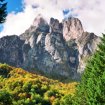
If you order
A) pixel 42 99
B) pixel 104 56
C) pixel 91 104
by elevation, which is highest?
pixel 42 99

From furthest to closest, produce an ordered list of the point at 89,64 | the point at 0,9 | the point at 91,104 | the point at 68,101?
the point at 68,101 → the point at 89,64 → the point at 91,104 → the point at 0,9

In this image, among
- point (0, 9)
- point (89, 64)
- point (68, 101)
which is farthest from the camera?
point (68, 101)

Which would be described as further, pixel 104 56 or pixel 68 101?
pixel 68 101

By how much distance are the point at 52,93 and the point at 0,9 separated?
168071 mm

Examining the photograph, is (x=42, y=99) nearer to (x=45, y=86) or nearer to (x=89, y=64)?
(x=45, y=86)

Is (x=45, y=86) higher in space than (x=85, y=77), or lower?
higher

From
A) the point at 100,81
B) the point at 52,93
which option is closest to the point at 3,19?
the point at 100,81

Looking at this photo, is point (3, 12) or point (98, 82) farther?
point (98, 82)

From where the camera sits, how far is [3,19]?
53.0 feet

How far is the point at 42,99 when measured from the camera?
165 m

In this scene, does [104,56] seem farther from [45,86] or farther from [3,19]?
[45,86]

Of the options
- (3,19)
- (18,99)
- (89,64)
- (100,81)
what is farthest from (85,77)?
(18,99)

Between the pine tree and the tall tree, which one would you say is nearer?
the tall tree

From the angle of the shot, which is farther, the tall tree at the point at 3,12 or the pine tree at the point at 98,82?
the pine tree at the point at 98,82
